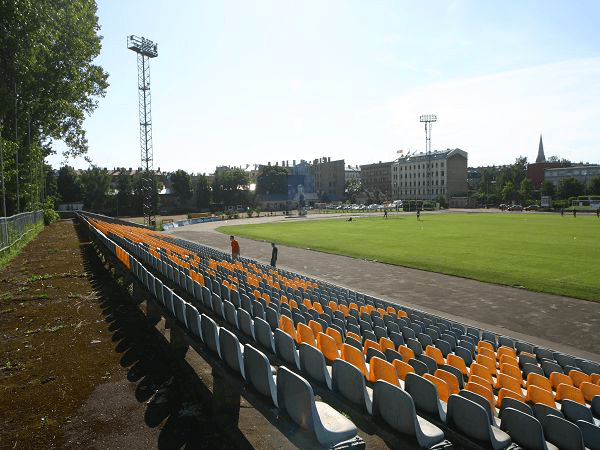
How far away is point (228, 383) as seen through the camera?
5.04m

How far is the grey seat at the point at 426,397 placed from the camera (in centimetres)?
402

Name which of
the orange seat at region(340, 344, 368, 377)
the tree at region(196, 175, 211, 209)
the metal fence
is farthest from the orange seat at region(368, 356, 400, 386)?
the tree at region(196, 175, 211, 209)

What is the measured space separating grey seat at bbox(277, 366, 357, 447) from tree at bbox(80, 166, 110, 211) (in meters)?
103

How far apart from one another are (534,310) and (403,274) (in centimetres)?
763

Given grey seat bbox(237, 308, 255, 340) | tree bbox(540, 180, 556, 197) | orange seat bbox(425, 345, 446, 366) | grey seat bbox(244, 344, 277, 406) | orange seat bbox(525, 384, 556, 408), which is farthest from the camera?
tree bbox(540, 180, 556, 197)

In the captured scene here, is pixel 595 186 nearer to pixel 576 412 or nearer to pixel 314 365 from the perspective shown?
pixel 576 412

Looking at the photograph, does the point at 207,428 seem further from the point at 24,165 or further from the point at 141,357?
the point at 24,165

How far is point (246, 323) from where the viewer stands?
22.4ft

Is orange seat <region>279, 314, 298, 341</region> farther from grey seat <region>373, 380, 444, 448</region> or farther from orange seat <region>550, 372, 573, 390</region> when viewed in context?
orange seat <region>550, 372, 573, 390</region>

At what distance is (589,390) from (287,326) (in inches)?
190

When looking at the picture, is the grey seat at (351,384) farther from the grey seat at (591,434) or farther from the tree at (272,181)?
the tree at (272,181)

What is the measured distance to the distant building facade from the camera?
14100 cm

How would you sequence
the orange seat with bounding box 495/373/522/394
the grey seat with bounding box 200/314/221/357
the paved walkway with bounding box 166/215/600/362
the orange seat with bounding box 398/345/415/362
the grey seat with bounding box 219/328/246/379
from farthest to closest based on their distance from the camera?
the paved walkway with bounding box 166/215/600/362 → the orange seat with bounding box 398/345/415/362 → the orange seat with bounding box 495/373/522/394 → the grey seat with bounding box 200/314/221/357 → the grey seat with bounding box 219/328/246/379

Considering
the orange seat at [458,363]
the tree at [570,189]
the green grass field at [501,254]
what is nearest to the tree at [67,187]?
the green grass field at [501,254]
